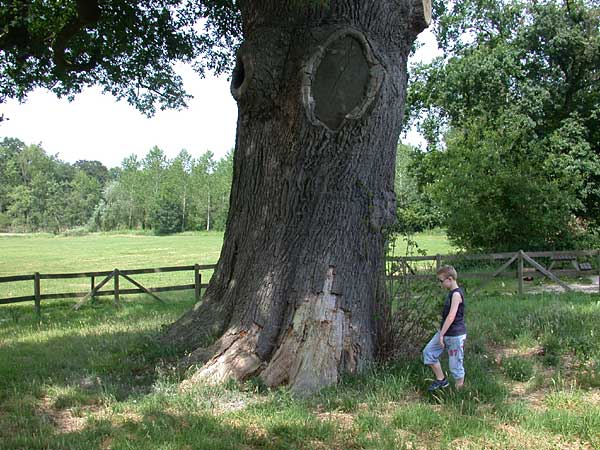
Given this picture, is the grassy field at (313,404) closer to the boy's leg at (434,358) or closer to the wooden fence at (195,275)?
the boy's leg at (434,358)

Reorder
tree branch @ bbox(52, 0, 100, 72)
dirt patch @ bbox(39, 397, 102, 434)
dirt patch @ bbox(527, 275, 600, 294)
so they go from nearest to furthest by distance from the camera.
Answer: dirt patch @ bbox(39, 397, 102, 434) → tree branch @ bbox(52, 0, 100, 72) → dirt patch @ bbox(527, 275, 600, 294)

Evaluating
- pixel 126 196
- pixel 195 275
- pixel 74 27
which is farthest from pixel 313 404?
pixel 126 196

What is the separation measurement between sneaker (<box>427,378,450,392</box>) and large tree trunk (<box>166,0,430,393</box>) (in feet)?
2.93

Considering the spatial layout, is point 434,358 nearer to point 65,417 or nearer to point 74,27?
point 65,417

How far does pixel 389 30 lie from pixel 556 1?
19950 millimetres

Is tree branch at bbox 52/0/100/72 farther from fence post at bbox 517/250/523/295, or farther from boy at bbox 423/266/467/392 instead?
fence post at bbox 517/250/523/295

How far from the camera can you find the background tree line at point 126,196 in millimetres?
97812

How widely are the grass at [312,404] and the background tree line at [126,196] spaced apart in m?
86.3

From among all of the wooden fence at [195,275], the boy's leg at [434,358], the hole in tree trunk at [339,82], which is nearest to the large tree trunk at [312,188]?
the hole in tree trunk at [339,82]

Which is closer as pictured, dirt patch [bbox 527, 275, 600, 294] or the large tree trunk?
the large tree trunk

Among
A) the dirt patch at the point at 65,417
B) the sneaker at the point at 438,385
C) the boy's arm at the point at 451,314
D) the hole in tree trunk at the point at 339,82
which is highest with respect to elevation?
the hole in tree trunk at the point at 339,82

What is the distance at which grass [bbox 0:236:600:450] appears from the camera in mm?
4746

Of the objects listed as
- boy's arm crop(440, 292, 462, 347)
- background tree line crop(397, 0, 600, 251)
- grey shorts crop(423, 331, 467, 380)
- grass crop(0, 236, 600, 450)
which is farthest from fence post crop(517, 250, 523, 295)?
boy's arm crop(440, 292, 462, 347)

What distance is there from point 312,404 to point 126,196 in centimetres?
10564
